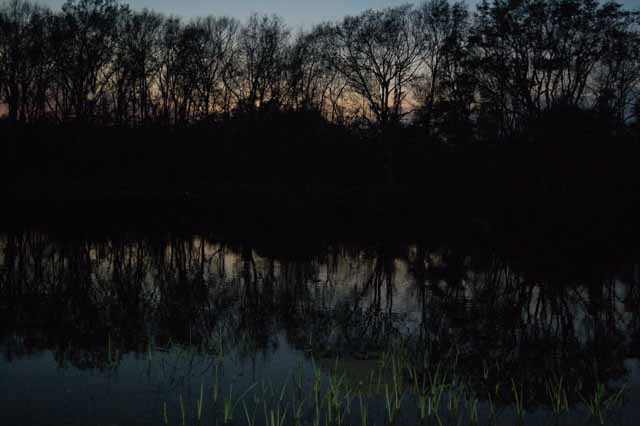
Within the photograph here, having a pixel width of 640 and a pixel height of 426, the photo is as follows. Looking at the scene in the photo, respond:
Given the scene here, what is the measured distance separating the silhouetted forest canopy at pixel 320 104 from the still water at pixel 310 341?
1809cm

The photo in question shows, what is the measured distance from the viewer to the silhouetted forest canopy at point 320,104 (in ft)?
106

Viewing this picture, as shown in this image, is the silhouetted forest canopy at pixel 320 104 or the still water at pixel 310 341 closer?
the still water at pixel 310 341

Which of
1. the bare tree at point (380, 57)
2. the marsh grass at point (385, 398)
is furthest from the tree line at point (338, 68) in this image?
the marsh grass at point (385, 398)

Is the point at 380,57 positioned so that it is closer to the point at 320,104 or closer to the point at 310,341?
the point at 320,104

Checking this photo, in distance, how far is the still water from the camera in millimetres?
5836

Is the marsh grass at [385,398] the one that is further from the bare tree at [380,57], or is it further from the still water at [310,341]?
the bare tree at [380,57]

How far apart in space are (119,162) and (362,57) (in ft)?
74.1

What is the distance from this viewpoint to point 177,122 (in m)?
50.8

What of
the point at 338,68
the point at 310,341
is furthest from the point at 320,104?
the point at 310,341

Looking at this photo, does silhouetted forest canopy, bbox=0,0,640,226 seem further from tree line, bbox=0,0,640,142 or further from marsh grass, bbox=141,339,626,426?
marsh grass, bbox=141,339,626,426

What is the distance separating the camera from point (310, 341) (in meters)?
8.40

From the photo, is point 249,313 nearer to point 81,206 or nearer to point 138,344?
point 138,344

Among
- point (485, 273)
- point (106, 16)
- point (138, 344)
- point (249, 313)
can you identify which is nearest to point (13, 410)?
point (138, 344)

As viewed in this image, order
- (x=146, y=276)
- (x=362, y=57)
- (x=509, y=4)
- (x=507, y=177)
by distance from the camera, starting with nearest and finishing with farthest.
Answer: (x=146, y=276) → (x=507, y=177) → (x=509, y=4) → (x=362, y=57)
